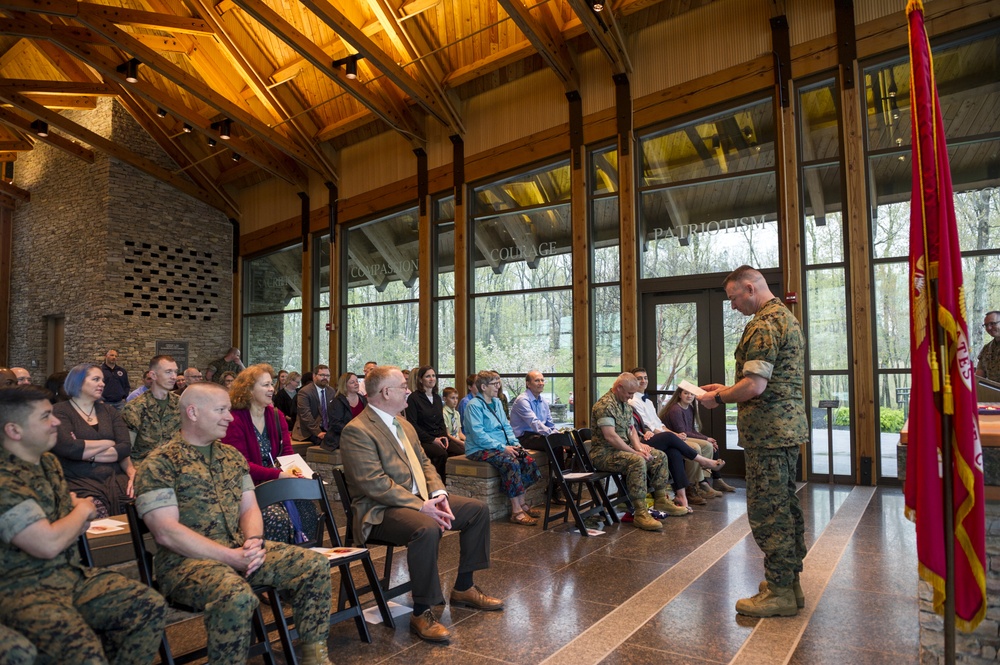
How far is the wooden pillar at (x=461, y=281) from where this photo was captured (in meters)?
9.91

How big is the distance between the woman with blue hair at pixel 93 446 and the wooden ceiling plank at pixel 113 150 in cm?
1027

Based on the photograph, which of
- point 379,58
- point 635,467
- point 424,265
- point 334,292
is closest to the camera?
point 635,467

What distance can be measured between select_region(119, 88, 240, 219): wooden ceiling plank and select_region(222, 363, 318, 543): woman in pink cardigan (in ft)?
34.4

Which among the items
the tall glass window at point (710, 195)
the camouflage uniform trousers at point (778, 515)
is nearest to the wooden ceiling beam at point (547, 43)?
the tall glass window at point (710, 195)

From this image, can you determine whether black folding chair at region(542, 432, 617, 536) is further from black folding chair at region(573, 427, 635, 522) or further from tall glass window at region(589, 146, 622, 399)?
tall glass window at region(589, 146, 622, 399)

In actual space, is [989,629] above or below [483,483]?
above

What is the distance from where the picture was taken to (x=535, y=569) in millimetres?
4195

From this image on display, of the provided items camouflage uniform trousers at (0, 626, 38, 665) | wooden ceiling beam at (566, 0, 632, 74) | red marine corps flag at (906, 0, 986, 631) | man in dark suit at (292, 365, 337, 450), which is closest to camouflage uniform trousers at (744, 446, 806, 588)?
red marine corps flag at (906, 0, 986, 631)

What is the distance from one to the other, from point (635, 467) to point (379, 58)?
611 centimetres

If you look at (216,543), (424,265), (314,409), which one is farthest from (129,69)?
(216,543)

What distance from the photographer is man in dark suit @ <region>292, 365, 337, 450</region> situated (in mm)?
7891

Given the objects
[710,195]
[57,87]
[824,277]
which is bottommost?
[824,277]

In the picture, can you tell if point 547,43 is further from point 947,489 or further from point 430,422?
point 947,489

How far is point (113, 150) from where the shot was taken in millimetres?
12930
